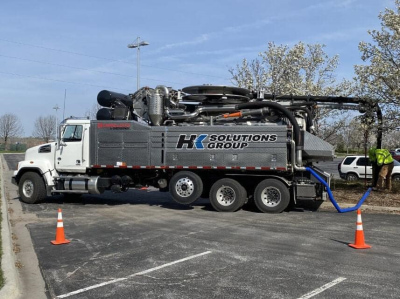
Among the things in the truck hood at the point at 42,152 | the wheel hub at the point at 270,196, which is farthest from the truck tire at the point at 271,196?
the truck hood at the point at 42,152

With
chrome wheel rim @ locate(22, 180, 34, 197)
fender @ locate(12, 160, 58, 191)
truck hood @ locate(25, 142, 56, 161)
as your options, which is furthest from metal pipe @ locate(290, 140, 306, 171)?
chrome wheel rim @ locate(22, 180, 34, 197)

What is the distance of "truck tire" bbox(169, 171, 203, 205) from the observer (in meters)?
12.6

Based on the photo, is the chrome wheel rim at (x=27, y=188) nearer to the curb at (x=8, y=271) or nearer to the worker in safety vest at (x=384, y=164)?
the curb at (x=8, y=271)

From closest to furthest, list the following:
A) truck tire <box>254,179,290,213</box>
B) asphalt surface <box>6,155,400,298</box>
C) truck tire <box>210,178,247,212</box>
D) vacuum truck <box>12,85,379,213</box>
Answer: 1. asphalt surface <box>6,155,400,298</box>
2. truck tire <box>254,179,290,213</box>
3. vacuum truck <box>12,85,379,213</box>
4. truck tire <box>210,178,247,212</box>

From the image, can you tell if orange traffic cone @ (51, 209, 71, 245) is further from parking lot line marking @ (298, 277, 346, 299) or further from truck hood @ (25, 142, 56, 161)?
truck hood @ (25, 142, 56, 161)

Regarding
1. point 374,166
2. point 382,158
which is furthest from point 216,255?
point 374,166

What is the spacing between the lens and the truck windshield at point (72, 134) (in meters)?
14.1

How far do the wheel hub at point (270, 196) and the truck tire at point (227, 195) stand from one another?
1.89 feet

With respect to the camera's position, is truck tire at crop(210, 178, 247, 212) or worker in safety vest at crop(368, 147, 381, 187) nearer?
truck tire at crop(210, 178, 247, 212)

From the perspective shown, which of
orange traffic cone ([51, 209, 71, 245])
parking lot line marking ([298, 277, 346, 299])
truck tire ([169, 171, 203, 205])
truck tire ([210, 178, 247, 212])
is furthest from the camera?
truck tire ([169, 171, 203, 205])

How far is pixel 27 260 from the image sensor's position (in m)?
7.42

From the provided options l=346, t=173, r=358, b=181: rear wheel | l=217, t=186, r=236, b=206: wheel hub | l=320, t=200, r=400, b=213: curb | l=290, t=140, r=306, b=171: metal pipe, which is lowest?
l=320, t=200, r=400, b=213: curb

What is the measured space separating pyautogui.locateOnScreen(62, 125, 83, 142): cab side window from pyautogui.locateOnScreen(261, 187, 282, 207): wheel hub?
6214 millimetres

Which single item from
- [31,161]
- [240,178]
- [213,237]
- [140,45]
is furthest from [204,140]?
[140,45]
